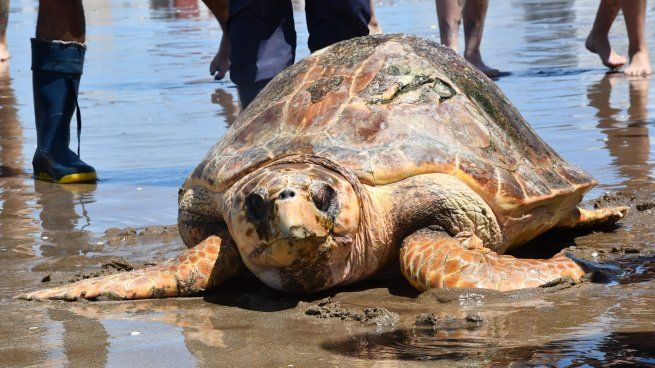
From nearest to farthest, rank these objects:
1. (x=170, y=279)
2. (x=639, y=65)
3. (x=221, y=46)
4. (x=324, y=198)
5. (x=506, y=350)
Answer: (x=506, y=350), (x=324, y=198), (x=170, y=279), (x=221, y=46), (x=639, y=65)

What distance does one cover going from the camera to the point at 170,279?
3.51 m

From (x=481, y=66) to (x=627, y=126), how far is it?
8.94ft

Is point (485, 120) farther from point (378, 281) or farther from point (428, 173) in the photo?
point (378, 281)

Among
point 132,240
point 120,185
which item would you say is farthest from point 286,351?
point 120,185

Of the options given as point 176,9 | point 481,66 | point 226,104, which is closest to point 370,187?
point 226,104

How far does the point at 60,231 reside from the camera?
463cm

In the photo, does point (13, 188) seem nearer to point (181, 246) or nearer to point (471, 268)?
point (181, 246)

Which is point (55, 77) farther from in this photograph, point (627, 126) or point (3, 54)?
point (3, 54)

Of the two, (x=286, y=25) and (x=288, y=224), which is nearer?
(x=288, y=224)

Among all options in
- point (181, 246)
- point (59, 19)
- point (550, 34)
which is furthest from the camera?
point (550, 34)

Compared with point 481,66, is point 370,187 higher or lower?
higher

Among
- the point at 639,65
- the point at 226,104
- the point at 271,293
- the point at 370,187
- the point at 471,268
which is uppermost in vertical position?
→ the point at 370,187

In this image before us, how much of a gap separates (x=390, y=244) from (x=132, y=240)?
127 cm

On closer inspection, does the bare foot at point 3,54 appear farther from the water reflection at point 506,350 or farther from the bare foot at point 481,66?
the water reflection at point 506,350
